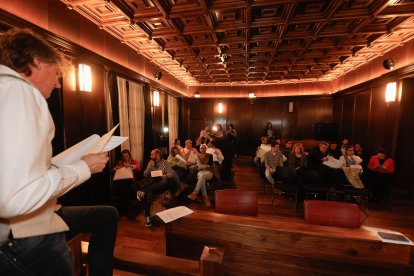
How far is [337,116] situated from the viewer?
339 inches

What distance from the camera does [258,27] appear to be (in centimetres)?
396

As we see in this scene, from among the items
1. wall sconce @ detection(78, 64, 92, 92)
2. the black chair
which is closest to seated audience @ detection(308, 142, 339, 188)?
the black chair

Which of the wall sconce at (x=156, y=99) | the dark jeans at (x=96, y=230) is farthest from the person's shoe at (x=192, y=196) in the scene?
the wall sconce at (x=156, y=99)

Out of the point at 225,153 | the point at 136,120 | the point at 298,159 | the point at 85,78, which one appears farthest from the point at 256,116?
the point at 85,78

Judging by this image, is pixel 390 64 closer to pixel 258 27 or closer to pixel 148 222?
pixel 258 27

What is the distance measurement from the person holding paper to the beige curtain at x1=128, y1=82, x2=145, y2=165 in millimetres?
4397

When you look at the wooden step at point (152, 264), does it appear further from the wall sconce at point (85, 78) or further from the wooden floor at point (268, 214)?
the wall sconce at point (85, 78)

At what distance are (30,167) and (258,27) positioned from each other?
441 cm

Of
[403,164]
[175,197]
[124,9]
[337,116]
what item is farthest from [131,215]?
[337,116]

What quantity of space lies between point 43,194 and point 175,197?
388cm

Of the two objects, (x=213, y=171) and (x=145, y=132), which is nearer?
(x=213, y=171)

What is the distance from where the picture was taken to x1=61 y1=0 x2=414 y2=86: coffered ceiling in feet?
10.6

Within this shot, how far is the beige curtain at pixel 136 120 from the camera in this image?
510cm

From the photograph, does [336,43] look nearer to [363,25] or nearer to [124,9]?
[363,25]
